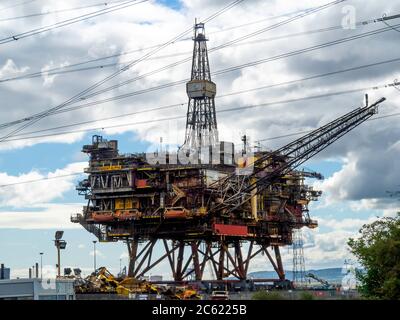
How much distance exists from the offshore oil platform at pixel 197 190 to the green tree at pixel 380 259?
39.2 metres

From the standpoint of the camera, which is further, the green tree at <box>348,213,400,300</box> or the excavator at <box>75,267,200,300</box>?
the excavator at <box>75,267,200,300</box>

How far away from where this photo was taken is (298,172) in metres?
123

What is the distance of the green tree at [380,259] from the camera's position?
59000 millimetres

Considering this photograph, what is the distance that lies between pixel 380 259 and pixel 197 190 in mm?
48340

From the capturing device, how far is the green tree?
59.0m

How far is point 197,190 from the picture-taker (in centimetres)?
10712

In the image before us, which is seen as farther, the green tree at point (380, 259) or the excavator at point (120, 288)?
the excavator at point (120, 288)

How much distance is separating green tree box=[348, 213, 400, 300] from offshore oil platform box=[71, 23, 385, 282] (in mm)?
39203

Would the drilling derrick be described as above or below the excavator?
above

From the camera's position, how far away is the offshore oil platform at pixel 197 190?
10825 centimetres

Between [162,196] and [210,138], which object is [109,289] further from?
[210,138]

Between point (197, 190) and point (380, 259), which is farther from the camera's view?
point (197, 190)

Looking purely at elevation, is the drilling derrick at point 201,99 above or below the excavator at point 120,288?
above

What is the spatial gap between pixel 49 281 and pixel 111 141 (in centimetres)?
4443
